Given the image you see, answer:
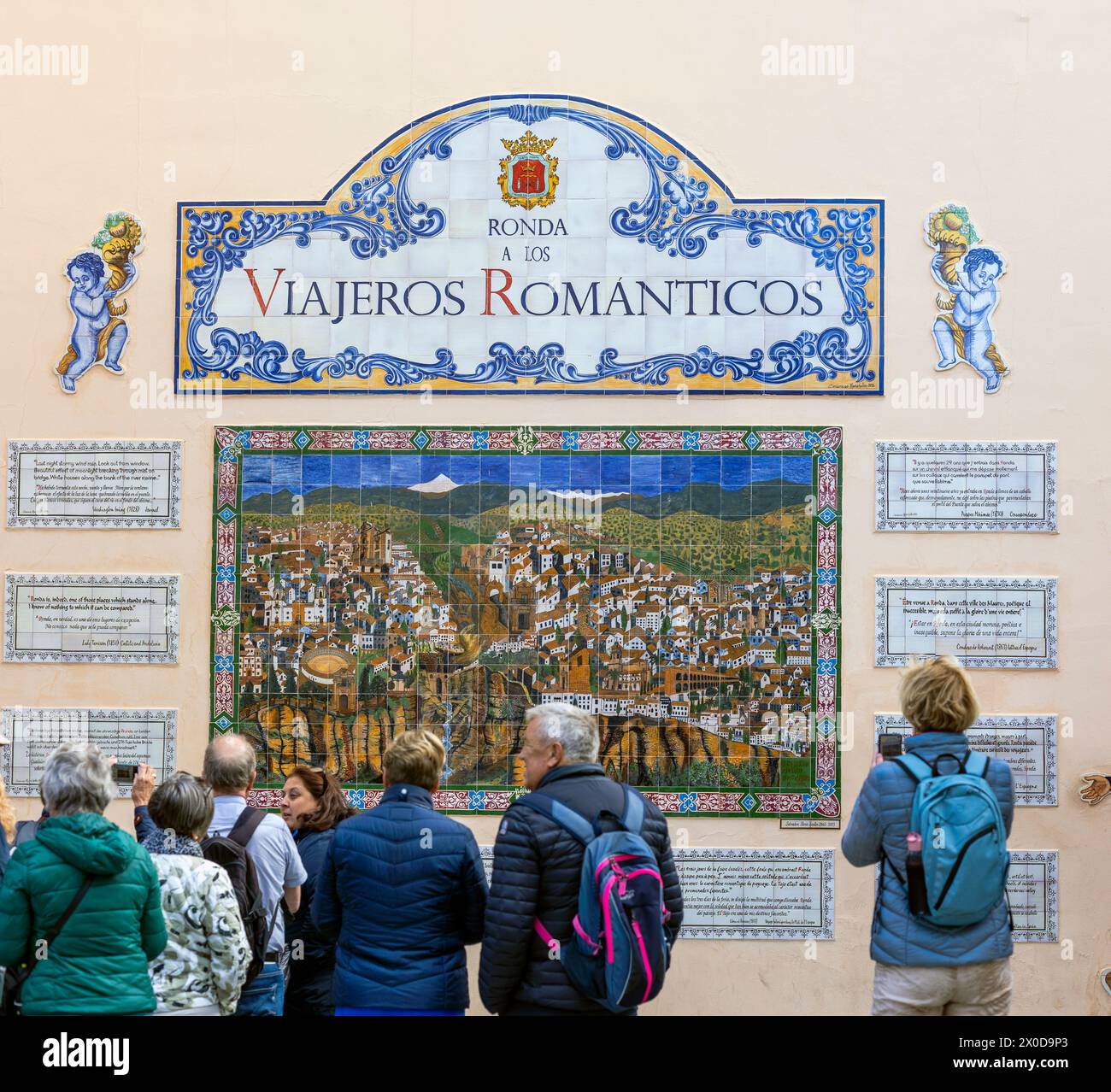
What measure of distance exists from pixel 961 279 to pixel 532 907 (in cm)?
394

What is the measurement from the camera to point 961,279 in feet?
20.6

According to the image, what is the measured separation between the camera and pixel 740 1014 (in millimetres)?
6059

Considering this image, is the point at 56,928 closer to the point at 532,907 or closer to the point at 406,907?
the point at 406,907

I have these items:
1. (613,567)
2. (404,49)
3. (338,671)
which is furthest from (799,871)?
(404,49)

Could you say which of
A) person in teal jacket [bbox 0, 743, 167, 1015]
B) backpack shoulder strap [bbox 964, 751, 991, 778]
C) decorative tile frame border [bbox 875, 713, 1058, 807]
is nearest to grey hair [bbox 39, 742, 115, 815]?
person in teal jacket [bbox 0, 743, 167, 1015]

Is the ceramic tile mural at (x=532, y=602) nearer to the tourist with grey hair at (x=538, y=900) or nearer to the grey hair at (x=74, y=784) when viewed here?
the tourist with grey hair at (x=538, y=900)

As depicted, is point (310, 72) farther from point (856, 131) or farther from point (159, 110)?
point (856, 131)

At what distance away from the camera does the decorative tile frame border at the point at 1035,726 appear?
6125mm

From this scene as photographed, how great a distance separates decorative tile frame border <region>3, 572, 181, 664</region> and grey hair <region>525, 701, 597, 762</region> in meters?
3.04

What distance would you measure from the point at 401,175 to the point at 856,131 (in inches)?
82.3

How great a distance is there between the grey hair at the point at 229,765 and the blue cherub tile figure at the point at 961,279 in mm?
3688

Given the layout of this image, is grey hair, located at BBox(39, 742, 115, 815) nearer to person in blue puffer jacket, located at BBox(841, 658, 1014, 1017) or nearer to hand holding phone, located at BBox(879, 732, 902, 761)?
person in blue puffer jacket, located at BBox(841, 658, 1014, 1017)

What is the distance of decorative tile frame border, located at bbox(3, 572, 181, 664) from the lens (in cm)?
631

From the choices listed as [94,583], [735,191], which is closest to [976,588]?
[735,191]
